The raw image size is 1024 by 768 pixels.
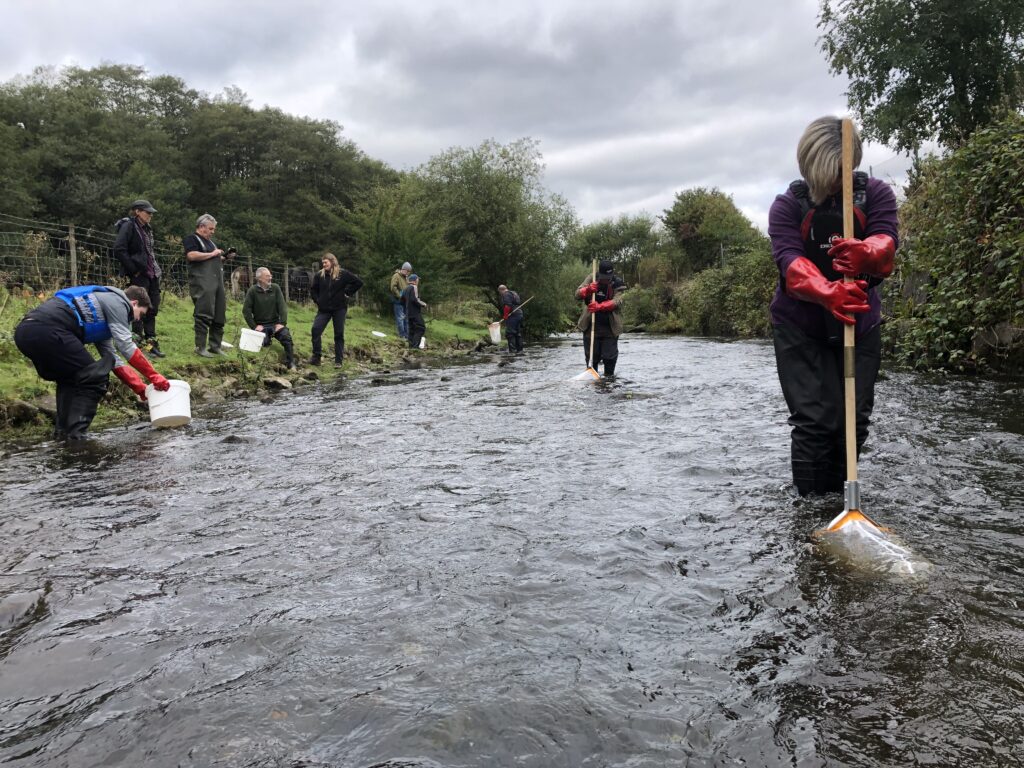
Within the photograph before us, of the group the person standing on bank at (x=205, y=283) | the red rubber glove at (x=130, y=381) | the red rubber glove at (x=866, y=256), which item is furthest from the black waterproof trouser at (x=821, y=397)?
the person standing on bank at (x=205, y=283)

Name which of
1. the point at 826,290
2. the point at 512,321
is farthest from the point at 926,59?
the point at 826,290

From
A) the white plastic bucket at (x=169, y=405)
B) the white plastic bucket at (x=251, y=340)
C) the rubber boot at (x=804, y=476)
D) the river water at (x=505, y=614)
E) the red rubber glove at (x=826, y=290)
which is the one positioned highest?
the red rubber glove at (x=826, y=290)

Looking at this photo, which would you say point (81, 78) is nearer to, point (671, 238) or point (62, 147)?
point (62, 147)

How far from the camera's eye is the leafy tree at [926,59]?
22641mm

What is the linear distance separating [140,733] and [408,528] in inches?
79.3

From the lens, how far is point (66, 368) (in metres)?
6.88

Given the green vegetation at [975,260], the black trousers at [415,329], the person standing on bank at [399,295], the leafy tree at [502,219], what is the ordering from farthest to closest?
the leafy tree at [502,219] → the black trousers at [415,329] → the person standing on bank at [399,295] → the green vegetation at [975,260]

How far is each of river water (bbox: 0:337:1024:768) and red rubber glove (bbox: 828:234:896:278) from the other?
1.47m

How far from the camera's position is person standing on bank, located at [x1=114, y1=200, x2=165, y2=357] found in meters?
10.1

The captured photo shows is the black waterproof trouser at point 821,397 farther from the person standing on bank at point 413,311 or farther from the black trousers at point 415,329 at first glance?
the black trousers at point 415,329

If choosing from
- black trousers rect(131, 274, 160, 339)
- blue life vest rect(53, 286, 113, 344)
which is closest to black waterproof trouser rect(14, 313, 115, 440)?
blue life vest rect(53, 286, 113, 344)

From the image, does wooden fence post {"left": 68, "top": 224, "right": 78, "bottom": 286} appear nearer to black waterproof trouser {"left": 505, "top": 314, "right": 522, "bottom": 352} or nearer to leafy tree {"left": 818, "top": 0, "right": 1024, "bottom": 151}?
black waterproof trouser {"left": 505, "top": 314, "right": 522, "bottom": 352}

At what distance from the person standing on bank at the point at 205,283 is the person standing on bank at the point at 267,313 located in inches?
36.2

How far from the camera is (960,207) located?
10172mm
